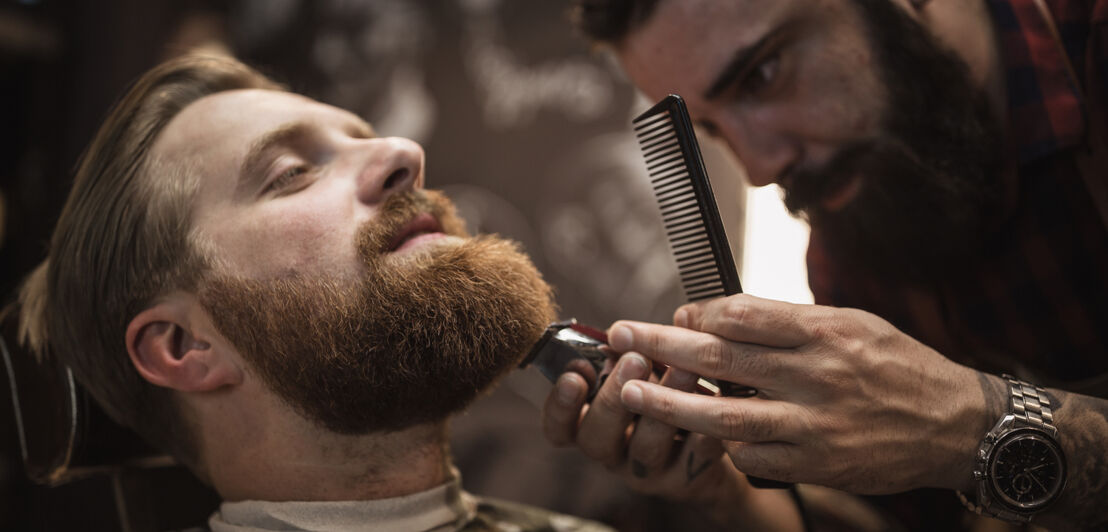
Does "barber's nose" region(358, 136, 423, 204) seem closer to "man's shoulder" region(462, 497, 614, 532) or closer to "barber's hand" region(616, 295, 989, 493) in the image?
"barber's hand" region(616, 295, 989, 493)

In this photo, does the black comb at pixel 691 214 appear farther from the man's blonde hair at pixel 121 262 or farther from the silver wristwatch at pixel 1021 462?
the man's blonde hair at pixel 121 262

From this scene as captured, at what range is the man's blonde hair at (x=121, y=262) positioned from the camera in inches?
54.5

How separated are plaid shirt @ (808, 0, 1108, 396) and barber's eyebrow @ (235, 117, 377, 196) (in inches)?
60.8

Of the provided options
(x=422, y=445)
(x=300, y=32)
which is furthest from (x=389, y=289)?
(x=300, y=32)

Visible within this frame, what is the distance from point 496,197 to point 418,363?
2.38 m

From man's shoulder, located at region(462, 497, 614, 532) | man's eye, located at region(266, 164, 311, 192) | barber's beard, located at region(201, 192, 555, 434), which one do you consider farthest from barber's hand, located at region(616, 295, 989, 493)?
man's eye, located at region(266, 164, 311, 192)

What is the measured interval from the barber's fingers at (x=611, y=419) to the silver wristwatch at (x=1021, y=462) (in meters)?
0.59

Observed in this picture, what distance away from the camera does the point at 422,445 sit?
142 cm

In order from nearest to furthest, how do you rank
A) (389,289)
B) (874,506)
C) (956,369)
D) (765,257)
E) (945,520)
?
1. (956,369)
2. (389,289)
3. (945,520)
4. (874,506)
5. (765,257)

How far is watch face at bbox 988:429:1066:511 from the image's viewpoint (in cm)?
114

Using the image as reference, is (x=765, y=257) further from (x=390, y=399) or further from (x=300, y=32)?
(x=300, y=32)

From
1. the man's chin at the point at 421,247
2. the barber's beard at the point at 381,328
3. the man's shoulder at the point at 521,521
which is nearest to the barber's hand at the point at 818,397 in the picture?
the barber's beard at the point at 381,328

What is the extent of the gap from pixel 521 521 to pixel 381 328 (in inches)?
27.7

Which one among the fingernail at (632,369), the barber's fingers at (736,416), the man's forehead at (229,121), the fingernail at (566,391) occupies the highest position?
the man's forehead at (229,121)
